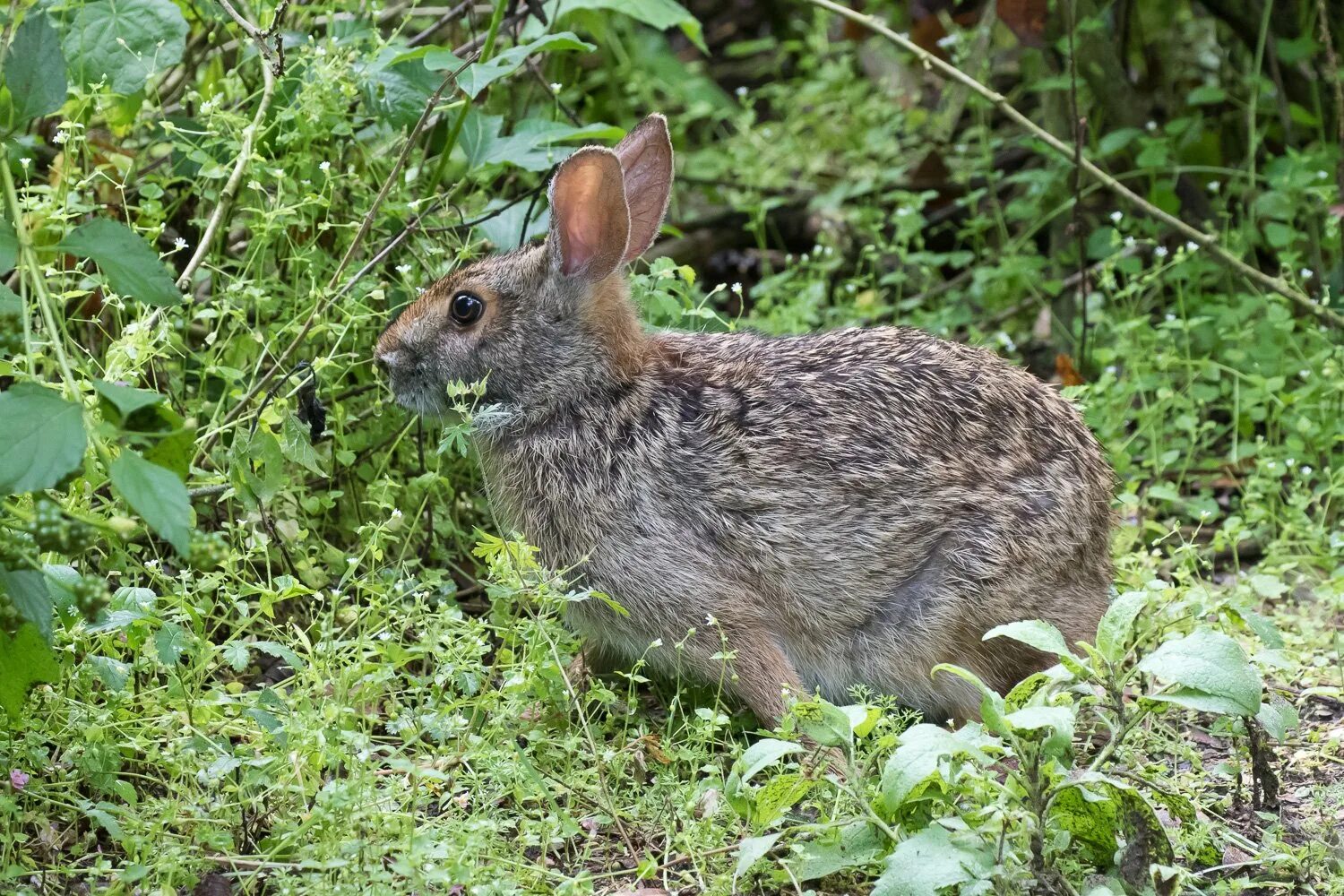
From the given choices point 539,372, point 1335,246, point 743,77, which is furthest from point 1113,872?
point 743,77

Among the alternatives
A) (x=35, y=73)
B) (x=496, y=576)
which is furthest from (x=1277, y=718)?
(x=35, y=73)

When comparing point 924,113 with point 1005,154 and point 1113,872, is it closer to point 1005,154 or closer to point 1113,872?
point 1005,154

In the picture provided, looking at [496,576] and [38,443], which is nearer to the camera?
[38,443]

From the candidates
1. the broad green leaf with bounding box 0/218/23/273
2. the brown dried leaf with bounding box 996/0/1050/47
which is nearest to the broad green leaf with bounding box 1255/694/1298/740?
the broad green leaf with bounding box 0/218/23/273

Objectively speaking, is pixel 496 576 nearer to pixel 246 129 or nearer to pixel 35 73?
pixel 35 73

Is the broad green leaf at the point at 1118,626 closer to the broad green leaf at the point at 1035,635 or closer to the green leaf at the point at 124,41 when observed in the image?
the broad green leaf at the point at 1035,635

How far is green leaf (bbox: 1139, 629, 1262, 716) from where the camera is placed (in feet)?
11.6

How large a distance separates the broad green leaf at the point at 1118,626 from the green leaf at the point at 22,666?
2.44m

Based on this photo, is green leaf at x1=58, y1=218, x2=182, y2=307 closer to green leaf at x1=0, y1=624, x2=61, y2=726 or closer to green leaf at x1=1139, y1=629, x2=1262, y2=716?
green leaf at x1=0, y1=624, x2=61, y2=726

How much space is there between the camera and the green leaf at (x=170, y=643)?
3.96 m

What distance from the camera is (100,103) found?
15.6 ft

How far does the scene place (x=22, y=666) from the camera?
3.66 metres

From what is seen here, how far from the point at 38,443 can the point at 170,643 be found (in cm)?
116

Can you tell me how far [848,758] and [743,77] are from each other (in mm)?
7144
